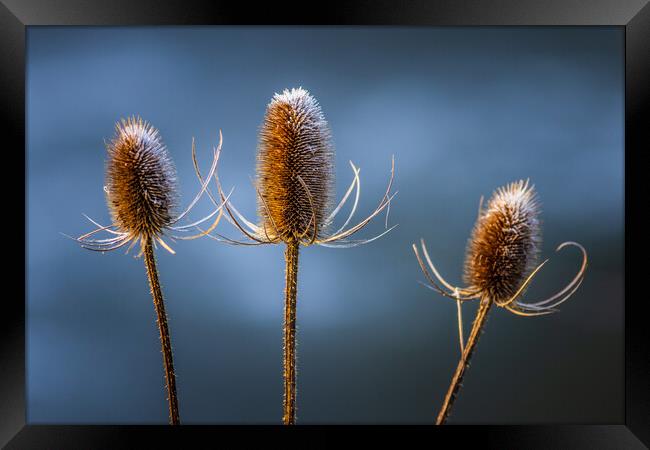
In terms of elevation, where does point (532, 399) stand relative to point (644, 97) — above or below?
below

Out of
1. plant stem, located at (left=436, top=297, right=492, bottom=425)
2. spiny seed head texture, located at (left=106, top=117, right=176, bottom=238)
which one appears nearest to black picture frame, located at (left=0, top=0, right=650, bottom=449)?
plant stem, located at (left=436, top=297, right=492, bottom=425)

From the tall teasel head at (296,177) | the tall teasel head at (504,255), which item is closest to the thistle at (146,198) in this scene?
the tall teasel head at (296,177)

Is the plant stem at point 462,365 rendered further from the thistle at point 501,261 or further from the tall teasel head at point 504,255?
the tall teasel head at point 504,255

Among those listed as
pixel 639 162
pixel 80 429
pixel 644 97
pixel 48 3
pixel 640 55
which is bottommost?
pixel 80 429

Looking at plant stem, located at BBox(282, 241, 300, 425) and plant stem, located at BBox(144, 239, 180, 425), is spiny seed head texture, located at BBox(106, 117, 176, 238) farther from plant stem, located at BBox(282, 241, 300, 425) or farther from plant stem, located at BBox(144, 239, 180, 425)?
plant stem, located at BBox(282, 241, 300, 425)

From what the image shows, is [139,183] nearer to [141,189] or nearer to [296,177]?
[141,189]

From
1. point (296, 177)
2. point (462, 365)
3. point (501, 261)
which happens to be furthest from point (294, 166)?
point (462, 365)

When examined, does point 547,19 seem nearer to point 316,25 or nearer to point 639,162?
point 639,162

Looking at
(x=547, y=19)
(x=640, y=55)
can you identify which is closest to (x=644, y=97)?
(x=640, y=55)
